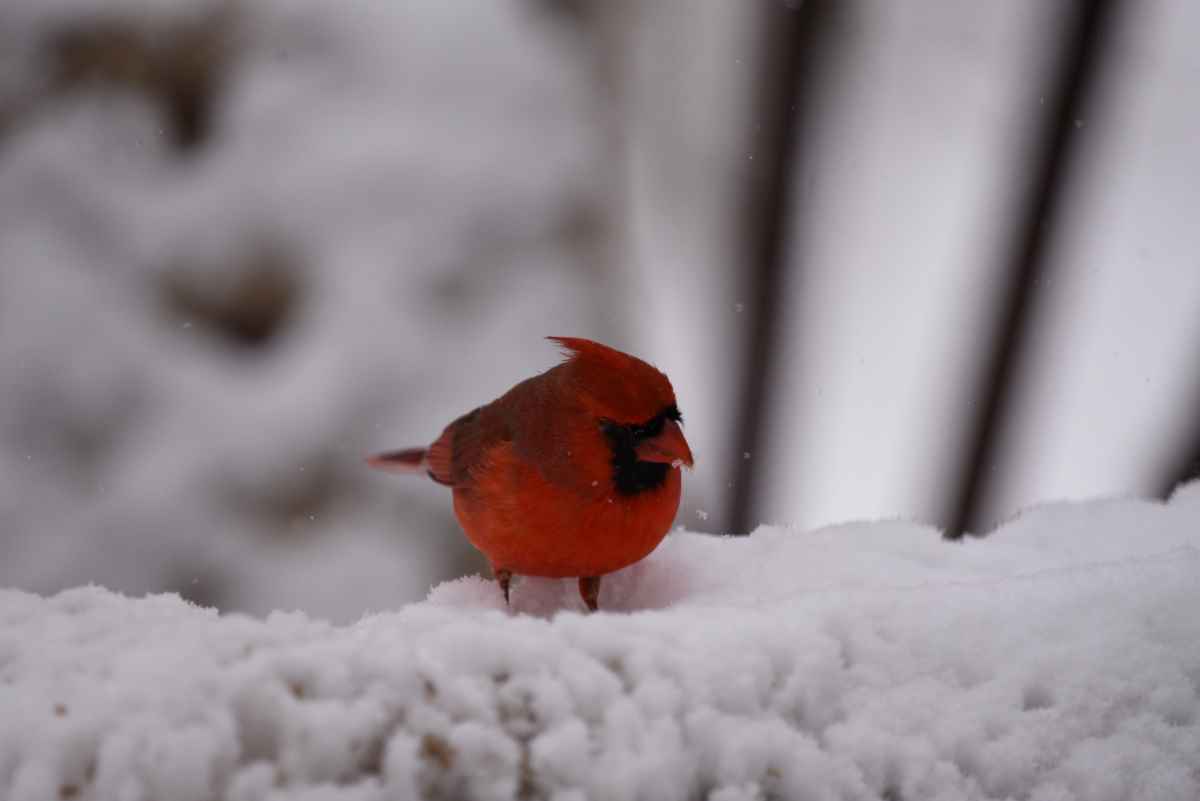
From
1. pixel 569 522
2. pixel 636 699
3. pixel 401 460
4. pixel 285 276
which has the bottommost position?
pixel 401 460

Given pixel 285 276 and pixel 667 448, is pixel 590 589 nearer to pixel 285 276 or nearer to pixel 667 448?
pixel 667 448

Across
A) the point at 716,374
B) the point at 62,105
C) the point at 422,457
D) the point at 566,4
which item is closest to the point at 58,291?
the point at 62,105

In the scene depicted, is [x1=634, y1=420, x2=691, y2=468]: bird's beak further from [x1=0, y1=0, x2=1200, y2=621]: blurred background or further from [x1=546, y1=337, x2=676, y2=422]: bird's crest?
[x1=0, y1=0, x2=1200, y2=621]: blurred background

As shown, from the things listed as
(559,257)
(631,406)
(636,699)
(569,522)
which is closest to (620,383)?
(631,406)

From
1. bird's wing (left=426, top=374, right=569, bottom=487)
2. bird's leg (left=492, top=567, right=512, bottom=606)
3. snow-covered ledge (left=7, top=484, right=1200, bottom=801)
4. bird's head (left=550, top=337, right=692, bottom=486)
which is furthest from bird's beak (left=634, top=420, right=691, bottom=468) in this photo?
snow-covered ledge (left=7, top=484, right=1200, bottom=801)

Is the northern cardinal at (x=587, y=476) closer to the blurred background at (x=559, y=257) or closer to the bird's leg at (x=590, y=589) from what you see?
the bird's leg at (x=590, y=589)

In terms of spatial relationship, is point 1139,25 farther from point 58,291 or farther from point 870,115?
point 58,291
